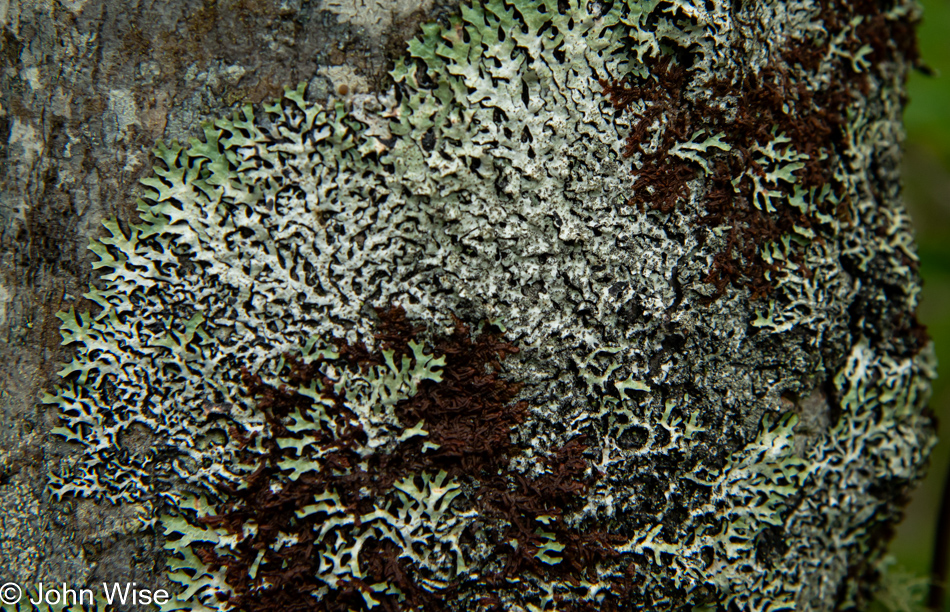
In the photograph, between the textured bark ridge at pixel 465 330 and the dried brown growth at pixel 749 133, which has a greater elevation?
the dried brown growth at pixel 749 133

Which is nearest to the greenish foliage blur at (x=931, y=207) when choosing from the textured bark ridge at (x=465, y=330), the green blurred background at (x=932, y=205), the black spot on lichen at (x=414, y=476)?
the green blurred background at (x=932, y=205)

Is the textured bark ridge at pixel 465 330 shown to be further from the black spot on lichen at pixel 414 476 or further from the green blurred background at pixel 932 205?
the green blurred background at pixel 932 205

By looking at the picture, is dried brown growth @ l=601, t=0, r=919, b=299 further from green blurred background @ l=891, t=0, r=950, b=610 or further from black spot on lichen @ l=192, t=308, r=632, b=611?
green blurred background @ l=891, t=0, r=950, b=610

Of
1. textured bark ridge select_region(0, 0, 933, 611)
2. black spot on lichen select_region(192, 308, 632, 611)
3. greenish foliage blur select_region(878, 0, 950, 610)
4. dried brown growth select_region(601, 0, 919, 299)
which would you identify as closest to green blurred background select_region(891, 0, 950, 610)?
greenish foliage blur select_region(878, 0, 950, 610)

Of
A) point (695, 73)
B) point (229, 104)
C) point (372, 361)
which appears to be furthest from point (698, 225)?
point (229, 104)

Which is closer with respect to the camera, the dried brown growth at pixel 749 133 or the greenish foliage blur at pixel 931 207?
the dried brown growth at pixel 749 133

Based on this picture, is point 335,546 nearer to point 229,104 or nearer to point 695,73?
point 229,104
